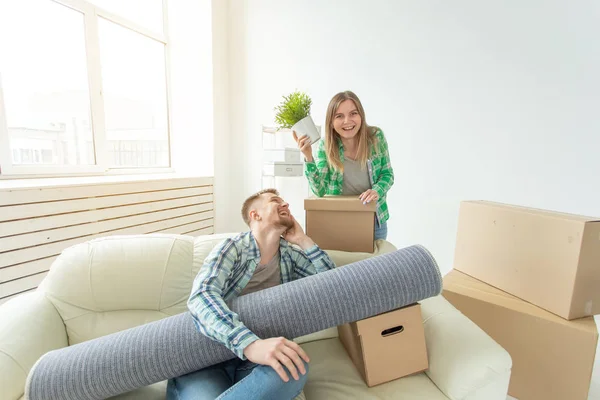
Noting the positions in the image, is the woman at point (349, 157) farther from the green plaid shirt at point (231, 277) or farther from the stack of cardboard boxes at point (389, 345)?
the stack of cardboard boxes at point (389, 345)

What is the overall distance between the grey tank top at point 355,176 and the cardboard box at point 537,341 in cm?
64

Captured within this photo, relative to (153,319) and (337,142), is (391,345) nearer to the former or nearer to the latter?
(153,319)

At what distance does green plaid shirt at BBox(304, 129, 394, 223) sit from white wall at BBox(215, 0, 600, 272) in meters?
0.91

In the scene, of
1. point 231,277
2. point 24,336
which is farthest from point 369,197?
point 24,336

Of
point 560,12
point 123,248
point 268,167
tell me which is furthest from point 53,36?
point 560,12

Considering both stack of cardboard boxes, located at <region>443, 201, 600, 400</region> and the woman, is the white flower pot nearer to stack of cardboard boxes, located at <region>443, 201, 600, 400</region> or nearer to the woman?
the woman

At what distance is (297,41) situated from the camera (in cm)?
262

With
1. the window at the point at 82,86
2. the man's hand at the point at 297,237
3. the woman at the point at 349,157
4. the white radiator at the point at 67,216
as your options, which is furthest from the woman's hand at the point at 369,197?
the window at the point at 82,86

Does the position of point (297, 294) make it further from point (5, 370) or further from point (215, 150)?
point (215, 150)

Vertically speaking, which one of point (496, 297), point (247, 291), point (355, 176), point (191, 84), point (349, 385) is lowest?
point (349, 385)

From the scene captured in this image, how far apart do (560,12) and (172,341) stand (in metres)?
2.57

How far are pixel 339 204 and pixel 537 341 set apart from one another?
92cm

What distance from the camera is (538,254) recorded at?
4.01 feet

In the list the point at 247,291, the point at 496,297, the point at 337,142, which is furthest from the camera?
the point at 337,142
